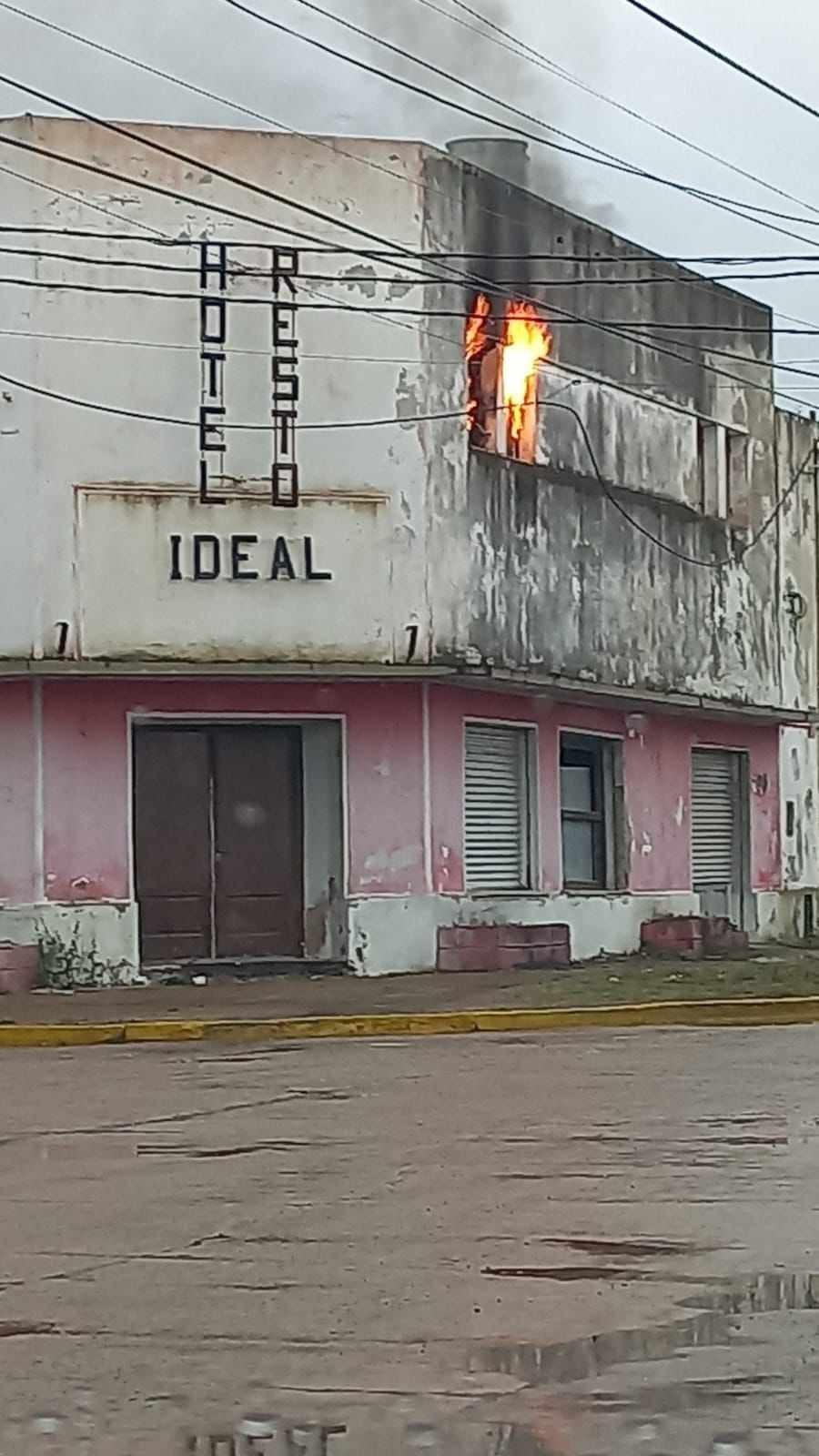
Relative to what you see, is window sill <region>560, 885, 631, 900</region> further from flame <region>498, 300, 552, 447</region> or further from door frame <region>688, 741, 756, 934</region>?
flame <region>498, 300, 552, 447</region>

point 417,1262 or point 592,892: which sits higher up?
point 592,892

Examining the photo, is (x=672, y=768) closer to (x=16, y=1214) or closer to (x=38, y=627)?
(x=38, y=627)

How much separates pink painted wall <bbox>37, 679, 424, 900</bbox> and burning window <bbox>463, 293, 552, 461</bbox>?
9.27ft

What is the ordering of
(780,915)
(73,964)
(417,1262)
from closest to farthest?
(417,1262) → (73,964) → (780,915)

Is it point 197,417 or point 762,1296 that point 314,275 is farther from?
point 762,1296

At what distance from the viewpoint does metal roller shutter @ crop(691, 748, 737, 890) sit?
28.3 m

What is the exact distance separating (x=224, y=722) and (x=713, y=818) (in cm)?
860

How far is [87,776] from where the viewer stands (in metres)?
21.5

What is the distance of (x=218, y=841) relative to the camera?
2253 cm

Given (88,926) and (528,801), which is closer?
(88,926)

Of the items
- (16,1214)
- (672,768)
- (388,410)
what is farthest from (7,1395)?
(672,768)

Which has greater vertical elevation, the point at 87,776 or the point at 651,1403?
the point at 87,776

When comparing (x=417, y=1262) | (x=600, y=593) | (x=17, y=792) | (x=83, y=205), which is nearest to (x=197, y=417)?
(x=83, y=205)

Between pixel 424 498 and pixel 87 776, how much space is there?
13.4 ft
